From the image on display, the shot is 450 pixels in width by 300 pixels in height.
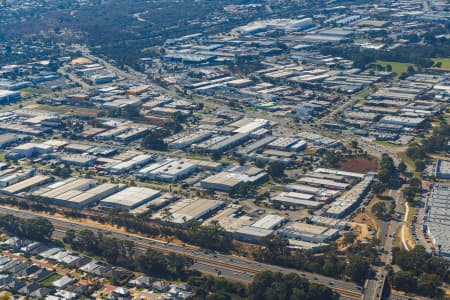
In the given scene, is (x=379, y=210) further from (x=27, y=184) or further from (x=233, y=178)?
(x=27, y=184)

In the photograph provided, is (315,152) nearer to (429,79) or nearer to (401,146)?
(401,146)

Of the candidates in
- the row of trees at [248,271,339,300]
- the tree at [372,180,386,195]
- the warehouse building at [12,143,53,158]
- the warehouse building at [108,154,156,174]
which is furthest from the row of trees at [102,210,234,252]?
the warehouse building at [12,143,53,158]

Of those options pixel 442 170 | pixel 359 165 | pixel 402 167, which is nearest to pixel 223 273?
pixel 359 165

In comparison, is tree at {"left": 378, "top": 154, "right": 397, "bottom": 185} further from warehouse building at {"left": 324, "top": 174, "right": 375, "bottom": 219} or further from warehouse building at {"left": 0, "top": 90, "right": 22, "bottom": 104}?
warehouse building at {"left": 0, "top": 90, "right": 22, "bottom": 104}

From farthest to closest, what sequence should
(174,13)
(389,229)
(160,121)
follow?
(174,13) < (160,121) < (389,229)

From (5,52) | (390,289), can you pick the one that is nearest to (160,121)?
(390,289)
